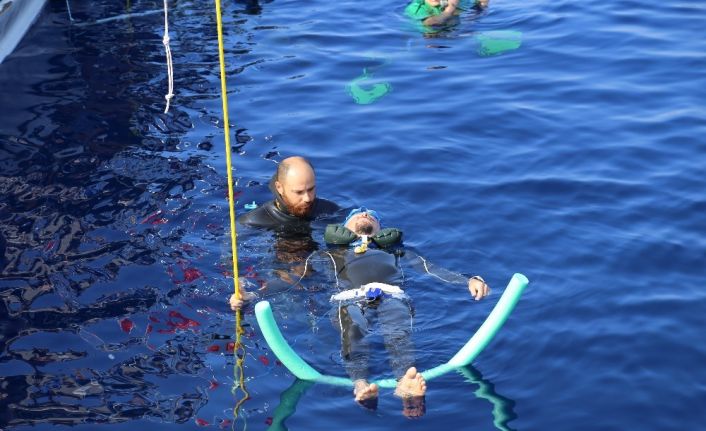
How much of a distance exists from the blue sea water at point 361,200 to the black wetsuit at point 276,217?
14cm

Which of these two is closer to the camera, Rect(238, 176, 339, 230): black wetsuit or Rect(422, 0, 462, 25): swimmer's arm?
Rect(238, 176, 339, 230): black wetsuit

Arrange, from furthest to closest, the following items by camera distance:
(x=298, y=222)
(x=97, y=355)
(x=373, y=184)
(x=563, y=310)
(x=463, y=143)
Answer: (x=463, y=143) → (x=373, y=184) → (x=298, y=222) → (x=563, y=310) → (x=97, y=355)

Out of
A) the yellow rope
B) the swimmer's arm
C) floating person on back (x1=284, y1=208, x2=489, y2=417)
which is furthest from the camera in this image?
the swimmer's arm

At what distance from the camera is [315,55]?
13.2 m

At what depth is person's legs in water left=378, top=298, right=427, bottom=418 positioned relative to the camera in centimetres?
618

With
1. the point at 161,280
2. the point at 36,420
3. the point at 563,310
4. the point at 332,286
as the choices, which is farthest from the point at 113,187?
the point at 563,310

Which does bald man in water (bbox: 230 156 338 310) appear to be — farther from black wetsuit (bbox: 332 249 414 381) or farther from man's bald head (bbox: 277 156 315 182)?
black wetsuit (bbox: 332 249 414 381)

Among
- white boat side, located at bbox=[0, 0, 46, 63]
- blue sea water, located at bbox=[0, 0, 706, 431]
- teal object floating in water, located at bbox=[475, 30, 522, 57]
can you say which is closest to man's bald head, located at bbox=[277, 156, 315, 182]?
blue sea water, located at bbox=[0, 0, 706, 431]

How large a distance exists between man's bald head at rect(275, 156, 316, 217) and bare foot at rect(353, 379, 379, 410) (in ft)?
7.33

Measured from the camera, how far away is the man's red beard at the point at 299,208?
8273 millimetres

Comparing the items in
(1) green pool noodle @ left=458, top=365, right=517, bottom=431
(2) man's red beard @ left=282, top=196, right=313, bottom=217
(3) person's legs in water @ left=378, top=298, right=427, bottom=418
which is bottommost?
(1) green pool noodle @ left=458, top=365, right=517, bottom=431

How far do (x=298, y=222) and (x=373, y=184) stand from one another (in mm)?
1432

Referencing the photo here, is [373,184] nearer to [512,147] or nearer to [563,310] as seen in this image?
[512,147]

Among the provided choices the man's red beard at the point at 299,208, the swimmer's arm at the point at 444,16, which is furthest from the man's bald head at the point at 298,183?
the swimmer's arm at the point at 444,16
